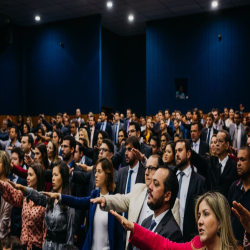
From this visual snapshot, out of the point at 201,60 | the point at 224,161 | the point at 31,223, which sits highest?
the point at 201,60

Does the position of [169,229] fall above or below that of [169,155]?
below

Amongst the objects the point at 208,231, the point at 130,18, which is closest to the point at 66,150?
the point at 208,231

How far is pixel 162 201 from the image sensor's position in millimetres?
2295

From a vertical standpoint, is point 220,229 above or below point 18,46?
below

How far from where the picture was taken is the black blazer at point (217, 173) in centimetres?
411

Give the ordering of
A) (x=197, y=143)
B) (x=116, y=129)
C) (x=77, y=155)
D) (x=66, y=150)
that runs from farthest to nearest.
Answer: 1. (x=116, y=129)
2. (x=197, y=143)
3. (x=77, y=155)
4. (x=66, y=150)

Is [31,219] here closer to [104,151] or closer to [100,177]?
[100,177]

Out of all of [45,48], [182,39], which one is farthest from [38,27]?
[182,39]

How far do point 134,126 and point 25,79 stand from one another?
10.1 meters

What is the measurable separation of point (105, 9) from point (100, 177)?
10.8 m

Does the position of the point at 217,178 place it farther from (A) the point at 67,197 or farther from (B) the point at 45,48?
(B) the point at 45,48

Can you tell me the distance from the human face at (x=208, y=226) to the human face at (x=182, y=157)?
1899mm

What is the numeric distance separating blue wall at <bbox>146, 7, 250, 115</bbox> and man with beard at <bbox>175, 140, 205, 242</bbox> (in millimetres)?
8958

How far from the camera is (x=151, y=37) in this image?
13.8 m
